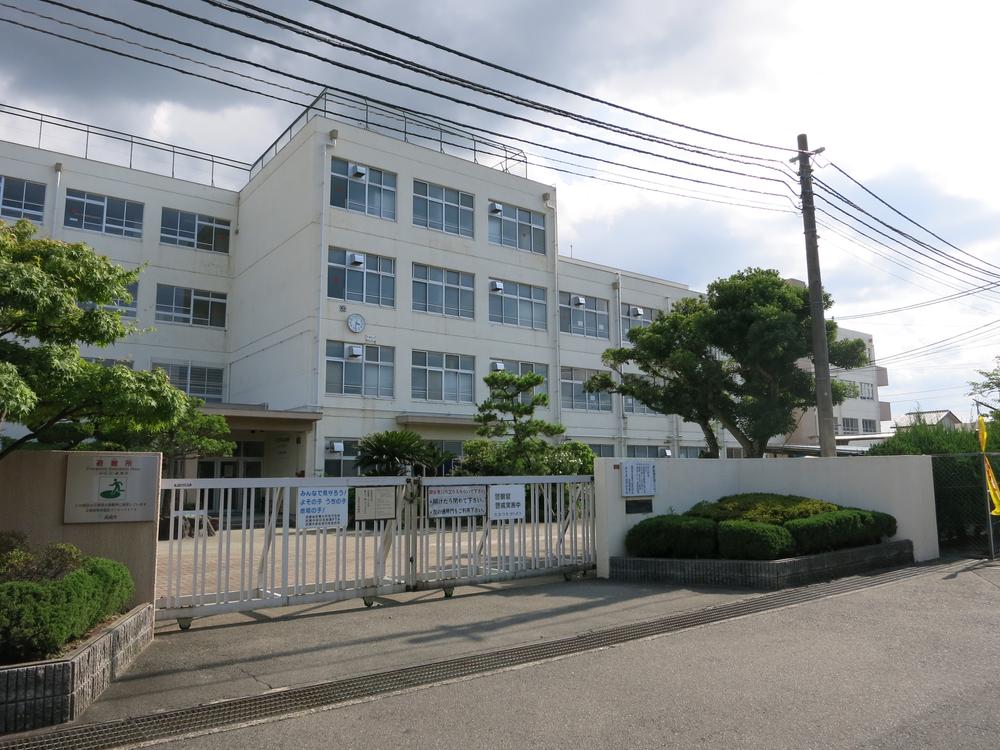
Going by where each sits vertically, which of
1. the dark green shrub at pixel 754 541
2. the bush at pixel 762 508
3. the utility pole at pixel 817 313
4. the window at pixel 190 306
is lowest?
the dark green shrub at pixel 754 541

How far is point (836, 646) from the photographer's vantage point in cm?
695

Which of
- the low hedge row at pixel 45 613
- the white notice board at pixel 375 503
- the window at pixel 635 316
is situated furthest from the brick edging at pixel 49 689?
the window at pixel 635 316

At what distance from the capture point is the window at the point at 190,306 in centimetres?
3022

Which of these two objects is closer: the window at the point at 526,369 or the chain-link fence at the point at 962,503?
the chain-link fence at the point at 962,503

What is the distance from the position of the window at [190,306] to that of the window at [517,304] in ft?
37.6

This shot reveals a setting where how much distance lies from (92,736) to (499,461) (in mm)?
17551

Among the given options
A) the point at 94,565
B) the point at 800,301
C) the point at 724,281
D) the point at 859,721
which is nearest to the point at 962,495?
the point at 800,301

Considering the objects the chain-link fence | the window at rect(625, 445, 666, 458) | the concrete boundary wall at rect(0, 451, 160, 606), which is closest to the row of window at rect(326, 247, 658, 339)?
the window at rect(625, 445, 666, 458)

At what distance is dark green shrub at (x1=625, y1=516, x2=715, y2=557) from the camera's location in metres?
10.9

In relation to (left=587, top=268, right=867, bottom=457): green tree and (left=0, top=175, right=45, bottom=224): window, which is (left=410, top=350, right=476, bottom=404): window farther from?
(left=0, top=175, right=45, bottom=224): window

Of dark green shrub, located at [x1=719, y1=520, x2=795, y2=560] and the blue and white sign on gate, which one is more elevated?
the blue and white sign on gate

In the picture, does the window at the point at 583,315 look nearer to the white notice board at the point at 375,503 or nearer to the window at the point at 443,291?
the window at the point at 443,291

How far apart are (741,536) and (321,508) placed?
5.74m

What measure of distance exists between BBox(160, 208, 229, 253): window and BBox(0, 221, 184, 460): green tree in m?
24.8
